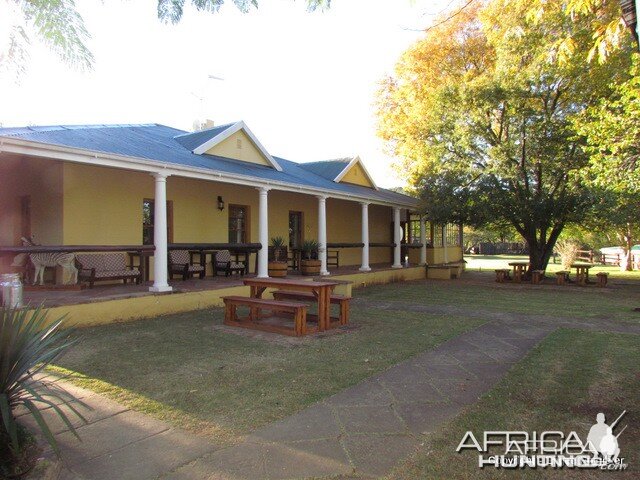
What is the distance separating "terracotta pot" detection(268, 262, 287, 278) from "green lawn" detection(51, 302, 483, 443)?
3.46 metres

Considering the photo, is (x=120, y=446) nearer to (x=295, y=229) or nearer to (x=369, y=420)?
(x=369, y=420)

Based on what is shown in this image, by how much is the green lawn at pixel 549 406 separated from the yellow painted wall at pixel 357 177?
12.1m

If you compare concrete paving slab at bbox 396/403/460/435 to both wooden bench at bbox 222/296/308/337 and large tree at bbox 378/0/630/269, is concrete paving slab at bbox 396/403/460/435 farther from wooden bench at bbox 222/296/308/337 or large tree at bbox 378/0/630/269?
large tree at bbox 378/0/630/269

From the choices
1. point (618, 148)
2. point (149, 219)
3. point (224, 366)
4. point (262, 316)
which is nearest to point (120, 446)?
point (224, 366)

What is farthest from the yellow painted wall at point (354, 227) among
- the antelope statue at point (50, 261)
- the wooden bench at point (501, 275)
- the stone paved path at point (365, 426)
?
the stone paved path at point (365, 426)

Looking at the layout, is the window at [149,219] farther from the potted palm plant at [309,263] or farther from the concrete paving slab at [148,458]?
the concrete paving slab at [148,458]

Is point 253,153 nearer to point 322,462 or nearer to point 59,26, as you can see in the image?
point 59,26

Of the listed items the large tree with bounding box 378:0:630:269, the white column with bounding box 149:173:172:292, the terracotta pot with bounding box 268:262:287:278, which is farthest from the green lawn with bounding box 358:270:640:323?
the white column with bounding box 149:173:172:292

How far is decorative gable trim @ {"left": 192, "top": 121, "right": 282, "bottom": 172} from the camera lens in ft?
38.6

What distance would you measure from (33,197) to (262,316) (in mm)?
6142

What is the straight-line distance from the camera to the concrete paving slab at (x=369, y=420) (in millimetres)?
3398

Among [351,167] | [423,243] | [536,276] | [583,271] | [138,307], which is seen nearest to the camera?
[138,307]

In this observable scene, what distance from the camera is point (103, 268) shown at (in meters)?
9.61

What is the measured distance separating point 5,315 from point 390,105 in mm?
23811
